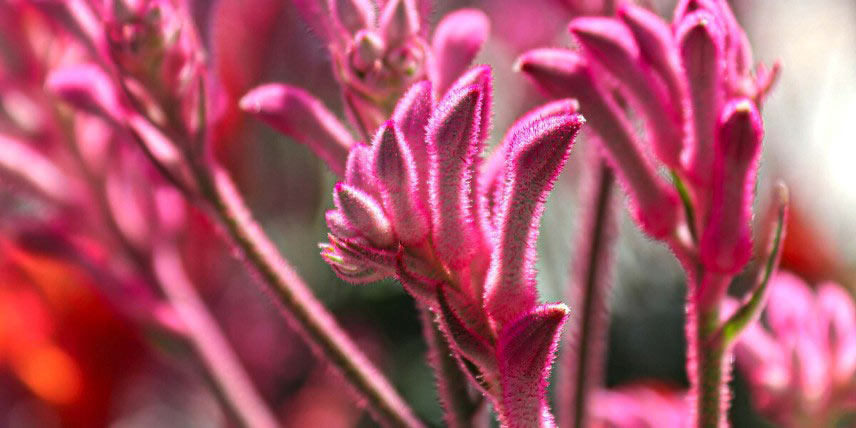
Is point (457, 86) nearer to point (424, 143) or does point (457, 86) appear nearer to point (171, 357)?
point (424, 143)

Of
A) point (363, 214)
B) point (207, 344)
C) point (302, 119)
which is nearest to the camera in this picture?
point (363, 214)

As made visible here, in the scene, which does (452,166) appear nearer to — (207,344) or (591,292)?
(591,292)

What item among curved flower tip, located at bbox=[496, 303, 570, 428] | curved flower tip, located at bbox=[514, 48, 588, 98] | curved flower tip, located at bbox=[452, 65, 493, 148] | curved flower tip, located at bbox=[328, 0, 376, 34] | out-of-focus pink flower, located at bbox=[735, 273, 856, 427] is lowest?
out-of-focus pink flower, located at bbox=[735, 273, 856, 427]

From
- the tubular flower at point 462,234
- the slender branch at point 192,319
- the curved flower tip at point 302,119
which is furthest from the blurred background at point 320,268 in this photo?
the tubular flower at point 462,234

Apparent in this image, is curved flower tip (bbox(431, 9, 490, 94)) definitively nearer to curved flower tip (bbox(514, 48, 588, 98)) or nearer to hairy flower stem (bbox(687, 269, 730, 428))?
curved flower tip (bbox(514, 48, 588, 98))

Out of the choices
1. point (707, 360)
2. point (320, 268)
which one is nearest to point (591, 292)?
point (707, 360)

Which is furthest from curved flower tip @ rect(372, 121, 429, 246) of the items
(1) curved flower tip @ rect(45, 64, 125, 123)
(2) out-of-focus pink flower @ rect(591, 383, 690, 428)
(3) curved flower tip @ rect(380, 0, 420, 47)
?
(2) out-of-focus pink flower @ rect(591, 383, 690, 428)

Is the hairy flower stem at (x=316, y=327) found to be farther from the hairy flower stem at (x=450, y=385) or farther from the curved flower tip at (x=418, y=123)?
the curved flower tip at (x=418, y=123)
